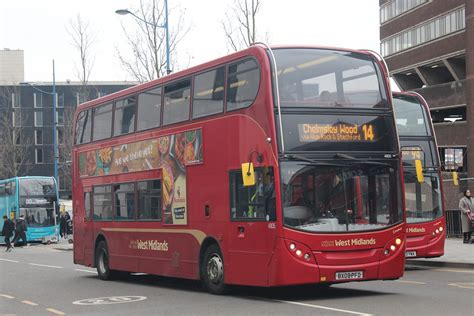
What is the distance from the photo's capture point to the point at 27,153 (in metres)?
96.1

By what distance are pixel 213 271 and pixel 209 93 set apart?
133 inches

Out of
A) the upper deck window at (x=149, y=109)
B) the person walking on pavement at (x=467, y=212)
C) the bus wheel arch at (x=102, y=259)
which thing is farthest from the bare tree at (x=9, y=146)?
the upper deck window at (x=149, y=109)

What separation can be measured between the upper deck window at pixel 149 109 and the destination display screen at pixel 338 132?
15.3 ft

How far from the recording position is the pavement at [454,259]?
19.8m

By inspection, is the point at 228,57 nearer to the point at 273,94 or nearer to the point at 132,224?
the point at 273,94

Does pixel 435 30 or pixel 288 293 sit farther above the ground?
pixel 435 30

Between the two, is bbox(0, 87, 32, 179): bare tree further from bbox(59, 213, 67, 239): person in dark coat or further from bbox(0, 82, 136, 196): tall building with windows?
bbox(59, 213, 67, 239): person in dark coat

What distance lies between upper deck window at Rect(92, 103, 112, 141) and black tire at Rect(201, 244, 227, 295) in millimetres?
5705

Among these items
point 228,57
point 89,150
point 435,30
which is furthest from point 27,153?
point 228,57

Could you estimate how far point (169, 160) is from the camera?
639 inches

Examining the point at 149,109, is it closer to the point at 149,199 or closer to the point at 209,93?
the point at 149,199

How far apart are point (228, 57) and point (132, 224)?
222 inches

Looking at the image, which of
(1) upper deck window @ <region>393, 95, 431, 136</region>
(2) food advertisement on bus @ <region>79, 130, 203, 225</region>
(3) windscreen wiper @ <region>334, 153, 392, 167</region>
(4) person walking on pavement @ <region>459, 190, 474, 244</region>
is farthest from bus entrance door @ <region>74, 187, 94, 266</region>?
(4) person walking on pavement @ <region>459, 190, 474, 244</region>

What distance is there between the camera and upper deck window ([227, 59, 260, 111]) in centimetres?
1331
